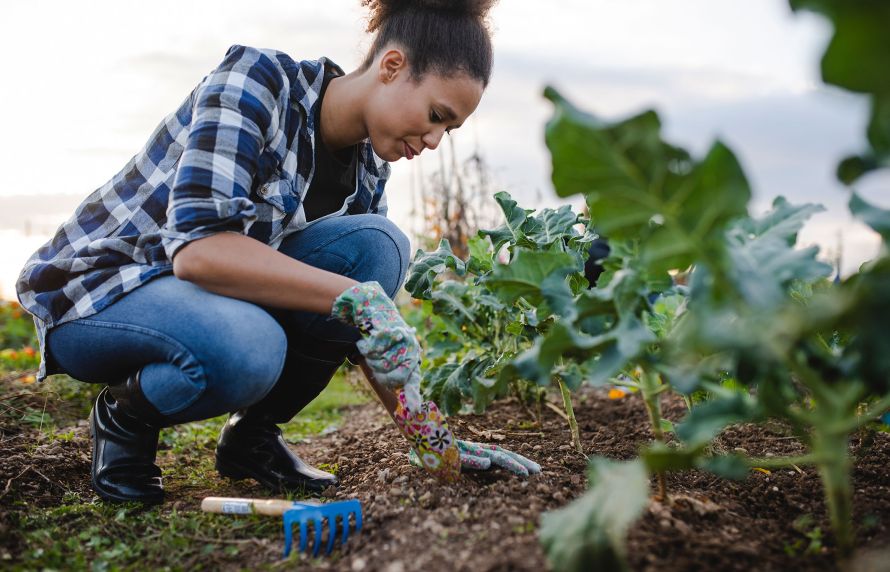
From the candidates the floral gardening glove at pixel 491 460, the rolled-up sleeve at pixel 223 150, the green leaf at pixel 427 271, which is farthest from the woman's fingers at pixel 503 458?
the rolled-up sleeve at pixel 223 150

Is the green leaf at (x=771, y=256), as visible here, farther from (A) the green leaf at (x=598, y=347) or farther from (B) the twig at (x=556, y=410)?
(B) the twig at (x=556, y=410)

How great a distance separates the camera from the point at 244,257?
1769 mm

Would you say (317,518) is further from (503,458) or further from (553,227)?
(553,227)

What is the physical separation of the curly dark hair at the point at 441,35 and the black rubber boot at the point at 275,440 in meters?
1.00

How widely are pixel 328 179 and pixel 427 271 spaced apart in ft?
1.55

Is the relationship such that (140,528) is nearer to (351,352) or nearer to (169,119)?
(351,352)

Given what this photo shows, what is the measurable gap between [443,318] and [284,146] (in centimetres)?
68

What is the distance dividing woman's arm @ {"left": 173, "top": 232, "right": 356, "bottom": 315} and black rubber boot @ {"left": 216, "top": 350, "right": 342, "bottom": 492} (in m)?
0.54

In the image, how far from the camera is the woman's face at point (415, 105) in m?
1.92

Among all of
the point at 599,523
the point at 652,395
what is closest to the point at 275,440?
the point at 652,395

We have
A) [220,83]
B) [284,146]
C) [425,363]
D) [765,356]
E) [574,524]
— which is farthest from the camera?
[425,363]

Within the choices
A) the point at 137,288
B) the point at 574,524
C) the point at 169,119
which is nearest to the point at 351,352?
the point at 137,288

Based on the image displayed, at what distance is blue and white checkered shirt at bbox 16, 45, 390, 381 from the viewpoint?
1.76 metres

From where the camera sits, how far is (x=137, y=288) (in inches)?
75.8
